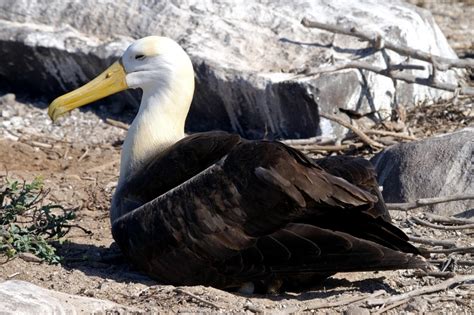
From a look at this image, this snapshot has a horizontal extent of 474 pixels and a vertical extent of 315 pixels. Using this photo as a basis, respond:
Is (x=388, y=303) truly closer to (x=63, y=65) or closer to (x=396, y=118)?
(x=396, y=118)

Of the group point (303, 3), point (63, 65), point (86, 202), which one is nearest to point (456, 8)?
point (303, 3)

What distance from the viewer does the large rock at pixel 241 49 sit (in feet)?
36.4

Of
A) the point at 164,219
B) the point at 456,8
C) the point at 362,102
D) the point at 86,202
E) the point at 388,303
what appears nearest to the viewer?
the point at 388,303

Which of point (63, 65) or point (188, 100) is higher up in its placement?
point (188, 100)

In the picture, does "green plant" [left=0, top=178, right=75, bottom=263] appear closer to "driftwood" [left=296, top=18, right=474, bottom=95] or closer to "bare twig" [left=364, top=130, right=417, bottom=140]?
"bare twig" [left=364, top=130, right=417, bottom=140]

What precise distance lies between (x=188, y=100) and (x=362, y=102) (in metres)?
3.03

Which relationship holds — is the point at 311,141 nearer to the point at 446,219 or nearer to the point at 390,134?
the point at 390,134

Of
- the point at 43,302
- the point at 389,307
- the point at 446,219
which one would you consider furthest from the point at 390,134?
the point at 43,302

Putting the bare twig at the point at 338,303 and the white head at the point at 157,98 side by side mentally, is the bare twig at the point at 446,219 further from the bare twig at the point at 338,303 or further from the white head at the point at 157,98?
the white head at the point at 157,98

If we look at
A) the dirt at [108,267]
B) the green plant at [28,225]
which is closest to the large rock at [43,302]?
the dirt at [108,267]

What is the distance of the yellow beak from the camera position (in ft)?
29.3

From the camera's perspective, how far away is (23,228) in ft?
27.7

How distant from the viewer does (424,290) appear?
7352 millimetres

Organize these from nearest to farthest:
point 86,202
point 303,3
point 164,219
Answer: point 164,219, point 86,202, point 303,3
